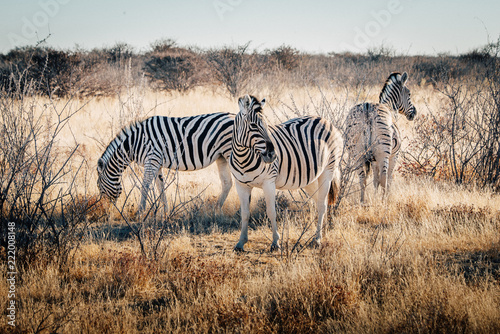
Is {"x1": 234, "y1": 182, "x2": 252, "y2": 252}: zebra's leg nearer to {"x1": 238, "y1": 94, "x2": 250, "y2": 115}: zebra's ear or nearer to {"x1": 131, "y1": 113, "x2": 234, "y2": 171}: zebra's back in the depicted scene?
{"x1": 238, "y1": 94, "x2": 250, "y2": 115}: zebra's ear

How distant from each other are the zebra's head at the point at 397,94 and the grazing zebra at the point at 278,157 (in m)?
3.20

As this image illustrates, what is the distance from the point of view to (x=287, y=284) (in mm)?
3447

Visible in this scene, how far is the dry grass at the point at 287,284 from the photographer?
2.95m

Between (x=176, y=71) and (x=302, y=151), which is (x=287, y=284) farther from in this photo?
(x=176, y=71)

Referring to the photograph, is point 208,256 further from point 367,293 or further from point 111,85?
point 111,85

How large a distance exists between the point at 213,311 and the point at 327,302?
0.97 metres

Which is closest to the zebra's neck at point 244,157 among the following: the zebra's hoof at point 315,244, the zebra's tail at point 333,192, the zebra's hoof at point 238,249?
the zebra's hoof at point 238,249

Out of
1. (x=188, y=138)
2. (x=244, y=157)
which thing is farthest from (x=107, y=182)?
(x=244, y=157)

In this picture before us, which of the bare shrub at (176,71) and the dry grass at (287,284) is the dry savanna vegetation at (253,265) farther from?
the bare shrub at (176,71)

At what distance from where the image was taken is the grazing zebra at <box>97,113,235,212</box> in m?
5.94

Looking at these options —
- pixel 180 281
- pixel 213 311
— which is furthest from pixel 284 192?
pixel 213 311

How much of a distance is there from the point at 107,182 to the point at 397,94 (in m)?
6.00

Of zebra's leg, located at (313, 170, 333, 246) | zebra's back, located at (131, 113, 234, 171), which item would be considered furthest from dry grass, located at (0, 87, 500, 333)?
zebra's back, located at (131, 113, 234, 171)

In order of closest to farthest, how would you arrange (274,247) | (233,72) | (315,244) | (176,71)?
(274,247)
(315,244)
(233,72)
(176,71)
